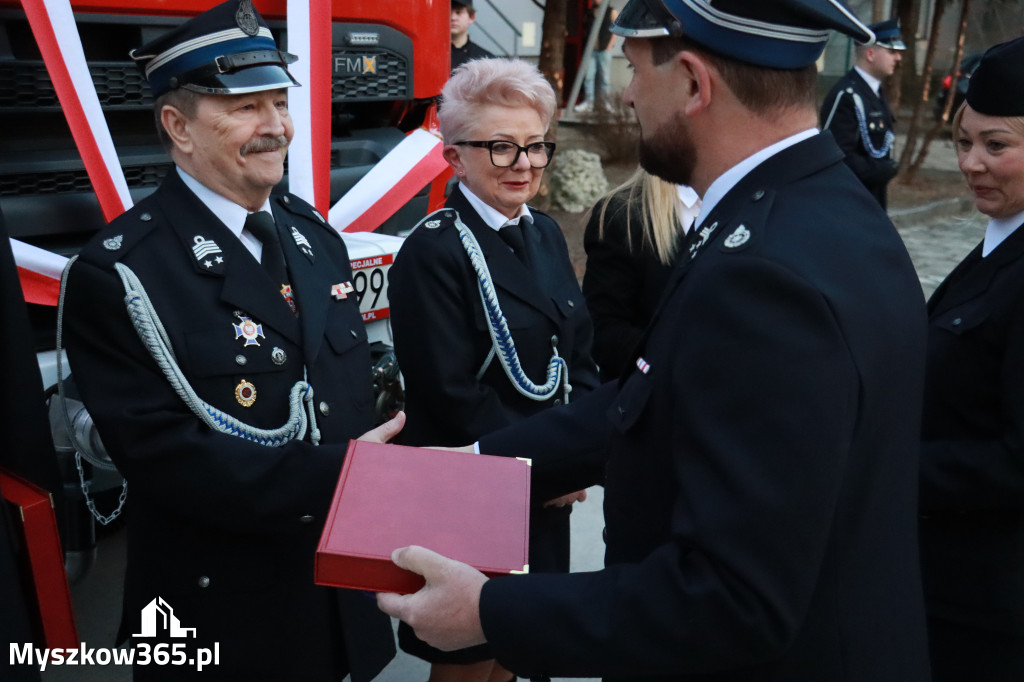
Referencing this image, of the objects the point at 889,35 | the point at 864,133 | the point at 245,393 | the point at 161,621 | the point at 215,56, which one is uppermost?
the point at 215,56

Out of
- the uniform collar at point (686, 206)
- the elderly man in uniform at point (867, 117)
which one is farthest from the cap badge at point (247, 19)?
the elderly man in uniform at point (867, 117)

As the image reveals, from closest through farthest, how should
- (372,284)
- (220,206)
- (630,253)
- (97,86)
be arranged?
(220,206) → (97,86) → (630,253) → (372,284)

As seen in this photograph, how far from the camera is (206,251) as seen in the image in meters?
2.11

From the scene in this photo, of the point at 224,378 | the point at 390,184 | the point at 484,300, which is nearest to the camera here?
the point at 224,378

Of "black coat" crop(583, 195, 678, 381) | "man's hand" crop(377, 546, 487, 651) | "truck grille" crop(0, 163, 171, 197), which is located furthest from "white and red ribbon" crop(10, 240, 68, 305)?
"man's hand" crop(377, 546, 487, 651)

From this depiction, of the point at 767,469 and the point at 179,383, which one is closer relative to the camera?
the point at 767,469

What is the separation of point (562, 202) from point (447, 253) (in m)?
6.91

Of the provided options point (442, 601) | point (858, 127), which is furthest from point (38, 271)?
point (858, 127)

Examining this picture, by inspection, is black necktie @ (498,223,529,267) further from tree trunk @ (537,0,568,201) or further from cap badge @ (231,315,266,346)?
tree trunk @ (537,0,568,201)

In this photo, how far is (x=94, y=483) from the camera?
2717 millimetres

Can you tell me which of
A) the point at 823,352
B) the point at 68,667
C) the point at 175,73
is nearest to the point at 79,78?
the point at 175,73

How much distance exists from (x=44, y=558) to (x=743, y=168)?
1556 mm

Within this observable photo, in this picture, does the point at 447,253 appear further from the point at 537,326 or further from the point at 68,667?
the point at 68,667

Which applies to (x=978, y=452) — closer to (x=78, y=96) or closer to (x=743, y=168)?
(x=743, y=168)
